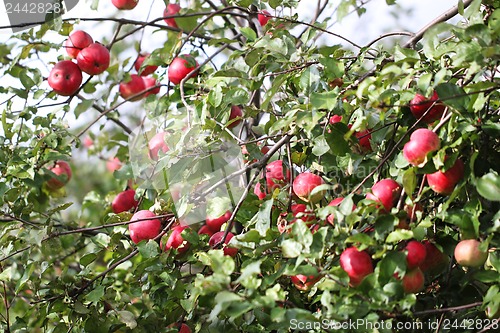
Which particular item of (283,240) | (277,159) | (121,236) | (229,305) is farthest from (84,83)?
A: (229,305)

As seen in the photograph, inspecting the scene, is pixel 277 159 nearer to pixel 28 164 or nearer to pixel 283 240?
pixel 283 240

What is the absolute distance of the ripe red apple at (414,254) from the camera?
3.34ft

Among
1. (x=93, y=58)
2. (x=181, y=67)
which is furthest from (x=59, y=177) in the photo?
(x=181, y=67)

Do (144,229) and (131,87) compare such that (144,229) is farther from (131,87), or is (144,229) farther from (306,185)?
(131,87)

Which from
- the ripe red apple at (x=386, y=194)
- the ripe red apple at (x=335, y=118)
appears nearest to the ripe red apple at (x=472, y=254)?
the ripe red apple at (x=386, y=194)

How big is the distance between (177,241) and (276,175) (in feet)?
0.77

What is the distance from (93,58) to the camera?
1.78 m

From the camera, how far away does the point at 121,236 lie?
1564mm

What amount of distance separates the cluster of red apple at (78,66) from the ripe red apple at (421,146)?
969mm

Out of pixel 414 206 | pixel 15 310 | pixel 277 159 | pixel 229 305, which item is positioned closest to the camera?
pixel 229 305

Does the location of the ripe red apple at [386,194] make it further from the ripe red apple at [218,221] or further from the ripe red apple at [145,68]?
the ripe red apple at [145,68]

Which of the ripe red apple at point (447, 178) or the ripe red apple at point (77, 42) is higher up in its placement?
the ripe red apple at point (77, 42)

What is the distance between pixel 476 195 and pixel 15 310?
1.70 metres

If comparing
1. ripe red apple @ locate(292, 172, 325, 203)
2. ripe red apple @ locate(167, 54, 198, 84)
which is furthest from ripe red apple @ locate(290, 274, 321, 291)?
ripe red apple @ locate(167, 54, 198, 84)
